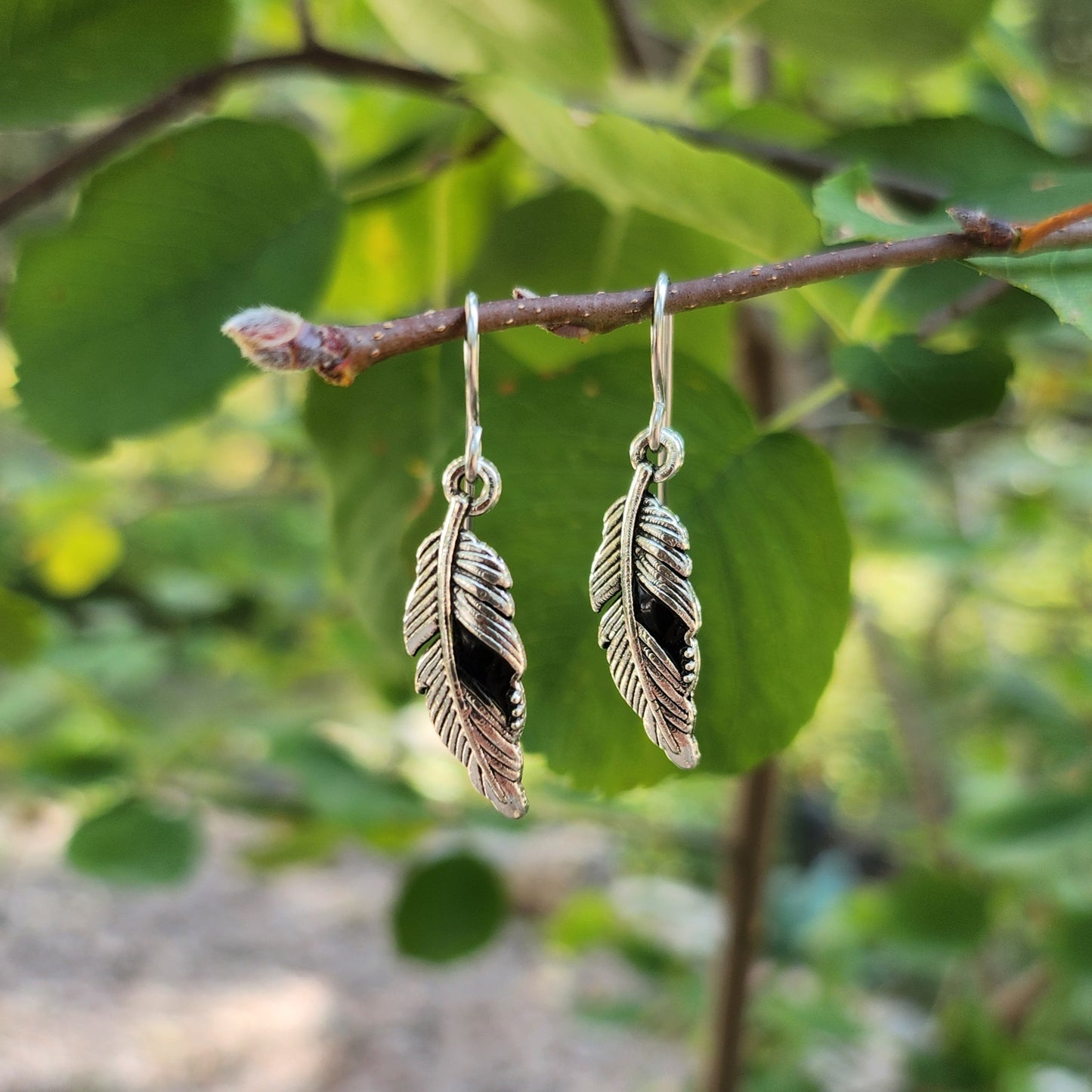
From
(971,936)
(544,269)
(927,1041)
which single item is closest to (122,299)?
(544,269)

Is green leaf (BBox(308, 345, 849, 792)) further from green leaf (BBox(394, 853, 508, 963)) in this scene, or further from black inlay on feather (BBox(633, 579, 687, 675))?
green leaf (BBox(394, 853, 508, 963))

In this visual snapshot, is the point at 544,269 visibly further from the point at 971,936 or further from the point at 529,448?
the point at 971,936

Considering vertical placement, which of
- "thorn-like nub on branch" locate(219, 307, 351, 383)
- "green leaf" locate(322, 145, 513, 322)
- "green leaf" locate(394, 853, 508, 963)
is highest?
"thorn-like nub on branch" locate(219, 307, 351, 383)

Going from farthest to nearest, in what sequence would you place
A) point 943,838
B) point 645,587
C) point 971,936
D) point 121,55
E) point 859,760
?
1. point 859,760
2. point 943,838
3. point 971,936
4. point 121,55
5. point 645,587

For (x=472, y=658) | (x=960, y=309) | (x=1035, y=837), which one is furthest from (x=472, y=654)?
(x=1035, y=837)

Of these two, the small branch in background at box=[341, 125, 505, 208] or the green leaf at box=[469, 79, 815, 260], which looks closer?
the green leaf at box=[469, 79, 815, 260]

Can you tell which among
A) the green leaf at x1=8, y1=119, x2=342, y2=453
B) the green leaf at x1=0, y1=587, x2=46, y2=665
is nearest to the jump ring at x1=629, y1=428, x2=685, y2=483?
the green leaf at x1=8, y1=119, x2=342, y2=453

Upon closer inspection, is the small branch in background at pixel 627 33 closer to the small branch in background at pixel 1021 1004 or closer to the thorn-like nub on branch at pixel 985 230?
the thorn-like nub on branch at pixel 985 230
